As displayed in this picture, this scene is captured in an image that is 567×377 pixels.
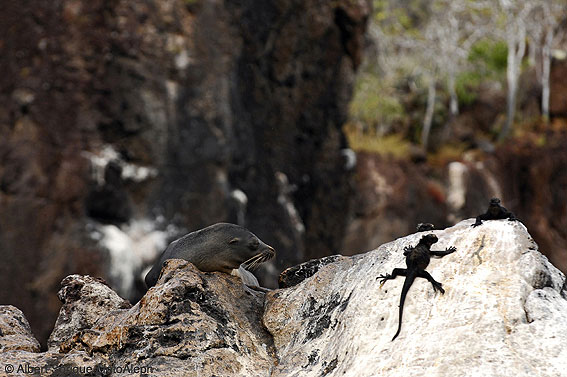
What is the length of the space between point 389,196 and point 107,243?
418 inches

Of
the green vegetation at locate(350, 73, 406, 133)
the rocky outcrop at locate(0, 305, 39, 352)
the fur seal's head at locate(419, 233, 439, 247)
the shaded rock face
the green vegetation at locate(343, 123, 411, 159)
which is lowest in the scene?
the green vegetation at locate(343, 123, 411, 159)

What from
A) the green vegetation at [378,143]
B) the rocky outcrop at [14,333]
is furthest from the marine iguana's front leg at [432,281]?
the green vegetation at [378,143]

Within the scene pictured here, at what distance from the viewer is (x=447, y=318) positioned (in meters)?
4.30

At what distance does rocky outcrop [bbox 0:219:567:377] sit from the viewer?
4129 mm

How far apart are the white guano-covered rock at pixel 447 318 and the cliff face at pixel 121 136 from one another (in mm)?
8777

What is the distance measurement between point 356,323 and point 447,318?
552 millimetres

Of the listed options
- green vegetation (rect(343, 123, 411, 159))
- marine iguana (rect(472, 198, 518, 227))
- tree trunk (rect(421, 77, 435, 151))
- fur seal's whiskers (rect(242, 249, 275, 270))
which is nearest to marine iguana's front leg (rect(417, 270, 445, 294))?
marine iguana (rect(472, 198, 518, 227))

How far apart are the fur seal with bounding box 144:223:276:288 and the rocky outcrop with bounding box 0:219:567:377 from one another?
375mm

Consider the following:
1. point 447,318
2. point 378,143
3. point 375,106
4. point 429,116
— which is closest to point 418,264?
point 447,318

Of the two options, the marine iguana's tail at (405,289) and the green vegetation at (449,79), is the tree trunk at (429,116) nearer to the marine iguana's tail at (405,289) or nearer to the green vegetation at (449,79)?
the green vegetation at (449,79)

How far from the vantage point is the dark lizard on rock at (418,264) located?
4477 mm

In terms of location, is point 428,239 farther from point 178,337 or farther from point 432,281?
point 178,337

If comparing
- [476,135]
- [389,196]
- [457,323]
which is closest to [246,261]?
[457,323]

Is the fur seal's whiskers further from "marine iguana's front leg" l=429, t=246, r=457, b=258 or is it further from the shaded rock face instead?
"marine iguana's front leg" l=429, t=246, r=457, b=258
